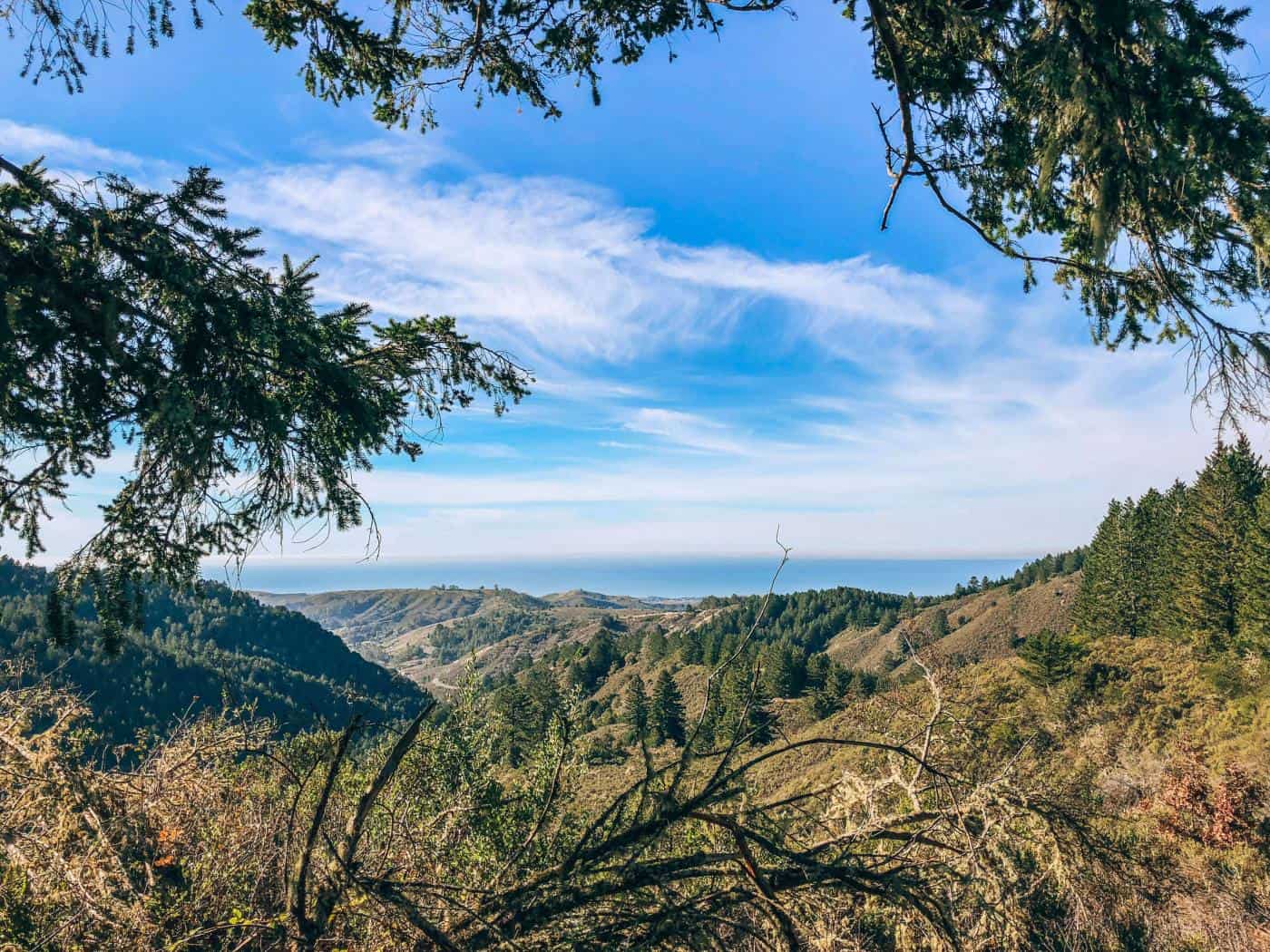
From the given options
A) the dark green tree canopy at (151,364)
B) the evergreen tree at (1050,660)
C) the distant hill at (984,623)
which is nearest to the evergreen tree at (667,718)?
the distant hill at (984,623)

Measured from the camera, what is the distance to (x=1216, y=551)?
1460 inches

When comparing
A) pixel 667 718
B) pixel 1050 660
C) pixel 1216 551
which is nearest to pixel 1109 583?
pixel 1216 551

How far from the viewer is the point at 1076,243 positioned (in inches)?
167

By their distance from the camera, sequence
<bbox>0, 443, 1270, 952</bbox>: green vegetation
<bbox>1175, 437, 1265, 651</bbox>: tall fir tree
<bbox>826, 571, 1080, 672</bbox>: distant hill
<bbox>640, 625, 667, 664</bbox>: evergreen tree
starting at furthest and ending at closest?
<bbox>640, 625, 667, 664</bbox>: evergreen tree → <bbox>826, 571, 1080, 672</bbox>: distant hill → <bbox>1175, 437, 1265, 651</bbox>: tall fir tree → <bbox>0, 443, 1270, 952</bbox>: green vegetation

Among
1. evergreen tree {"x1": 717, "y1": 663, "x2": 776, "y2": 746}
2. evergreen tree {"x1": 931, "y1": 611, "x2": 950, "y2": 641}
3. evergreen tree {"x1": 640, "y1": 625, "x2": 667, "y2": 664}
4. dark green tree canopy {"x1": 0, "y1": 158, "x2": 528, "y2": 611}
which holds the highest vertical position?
dark green tree canopy {"x1": 0, "y1": 158, "x2": 528, "y2": 611}

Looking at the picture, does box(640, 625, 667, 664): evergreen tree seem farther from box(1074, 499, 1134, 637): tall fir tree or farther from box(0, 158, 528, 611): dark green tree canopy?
box(0, 158, 528, 611): dark green tree canopy

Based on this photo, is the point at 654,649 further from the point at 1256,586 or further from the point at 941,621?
the point at 1256,586

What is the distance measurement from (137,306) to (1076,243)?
19.3ft

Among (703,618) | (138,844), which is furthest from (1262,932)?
(703,618)

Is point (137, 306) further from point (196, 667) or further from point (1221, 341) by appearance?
point (196, 667)

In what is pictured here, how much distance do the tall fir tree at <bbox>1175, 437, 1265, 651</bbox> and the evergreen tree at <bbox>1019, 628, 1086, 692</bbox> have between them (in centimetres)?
995

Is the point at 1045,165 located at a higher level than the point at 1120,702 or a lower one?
higher

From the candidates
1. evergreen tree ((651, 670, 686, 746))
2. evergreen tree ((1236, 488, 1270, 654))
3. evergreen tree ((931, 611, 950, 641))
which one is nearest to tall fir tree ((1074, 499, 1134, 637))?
evergreen tree ((1236, 488, 1270, 654))

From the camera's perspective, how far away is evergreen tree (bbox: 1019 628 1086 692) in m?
31.6
